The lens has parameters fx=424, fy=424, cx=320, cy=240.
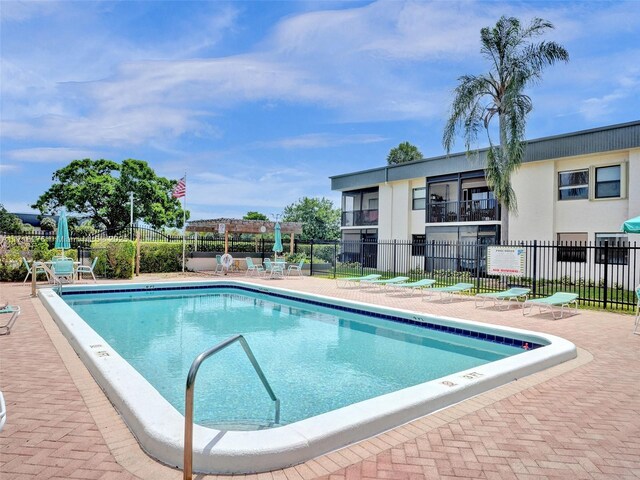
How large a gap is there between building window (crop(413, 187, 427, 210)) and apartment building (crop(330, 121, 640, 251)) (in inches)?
2.2

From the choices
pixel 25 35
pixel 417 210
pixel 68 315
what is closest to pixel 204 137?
pixel 417 210

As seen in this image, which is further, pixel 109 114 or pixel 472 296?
pixel 109 114

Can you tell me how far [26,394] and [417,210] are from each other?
71.6 feet

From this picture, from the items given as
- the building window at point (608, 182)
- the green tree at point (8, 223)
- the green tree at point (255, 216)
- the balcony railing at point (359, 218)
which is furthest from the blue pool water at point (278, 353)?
the green tree at point (255, 216)

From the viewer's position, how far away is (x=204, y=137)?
33.8 metres

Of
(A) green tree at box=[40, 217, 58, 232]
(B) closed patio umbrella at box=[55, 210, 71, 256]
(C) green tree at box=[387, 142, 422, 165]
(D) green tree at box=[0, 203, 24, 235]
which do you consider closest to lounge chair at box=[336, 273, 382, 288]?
(B) closed patio umbrella at box=[55, 210, 71, 256]

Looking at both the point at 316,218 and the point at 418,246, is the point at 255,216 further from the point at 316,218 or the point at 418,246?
the point at 418,246

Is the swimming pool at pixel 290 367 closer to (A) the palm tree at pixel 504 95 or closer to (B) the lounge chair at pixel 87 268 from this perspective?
(B) the lounge chair at pixel 87 268

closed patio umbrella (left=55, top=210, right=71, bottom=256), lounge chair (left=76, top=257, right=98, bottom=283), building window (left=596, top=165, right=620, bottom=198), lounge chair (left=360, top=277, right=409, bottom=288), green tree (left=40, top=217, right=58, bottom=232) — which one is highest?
building window (left=596, top=165, right=620, bottom=198)

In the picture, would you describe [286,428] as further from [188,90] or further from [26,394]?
[188,90]

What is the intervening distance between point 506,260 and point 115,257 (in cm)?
1431

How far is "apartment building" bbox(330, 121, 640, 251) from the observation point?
52.1 ft

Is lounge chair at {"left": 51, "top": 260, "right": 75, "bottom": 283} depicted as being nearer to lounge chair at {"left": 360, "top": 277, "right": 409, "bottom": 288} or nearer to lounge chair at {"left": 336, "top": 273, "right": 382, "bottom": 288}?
lounge chair at {"left": 336, "top": 273, "right": 382, "bottom": 288}

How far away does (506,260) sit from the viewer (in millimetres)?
12812
